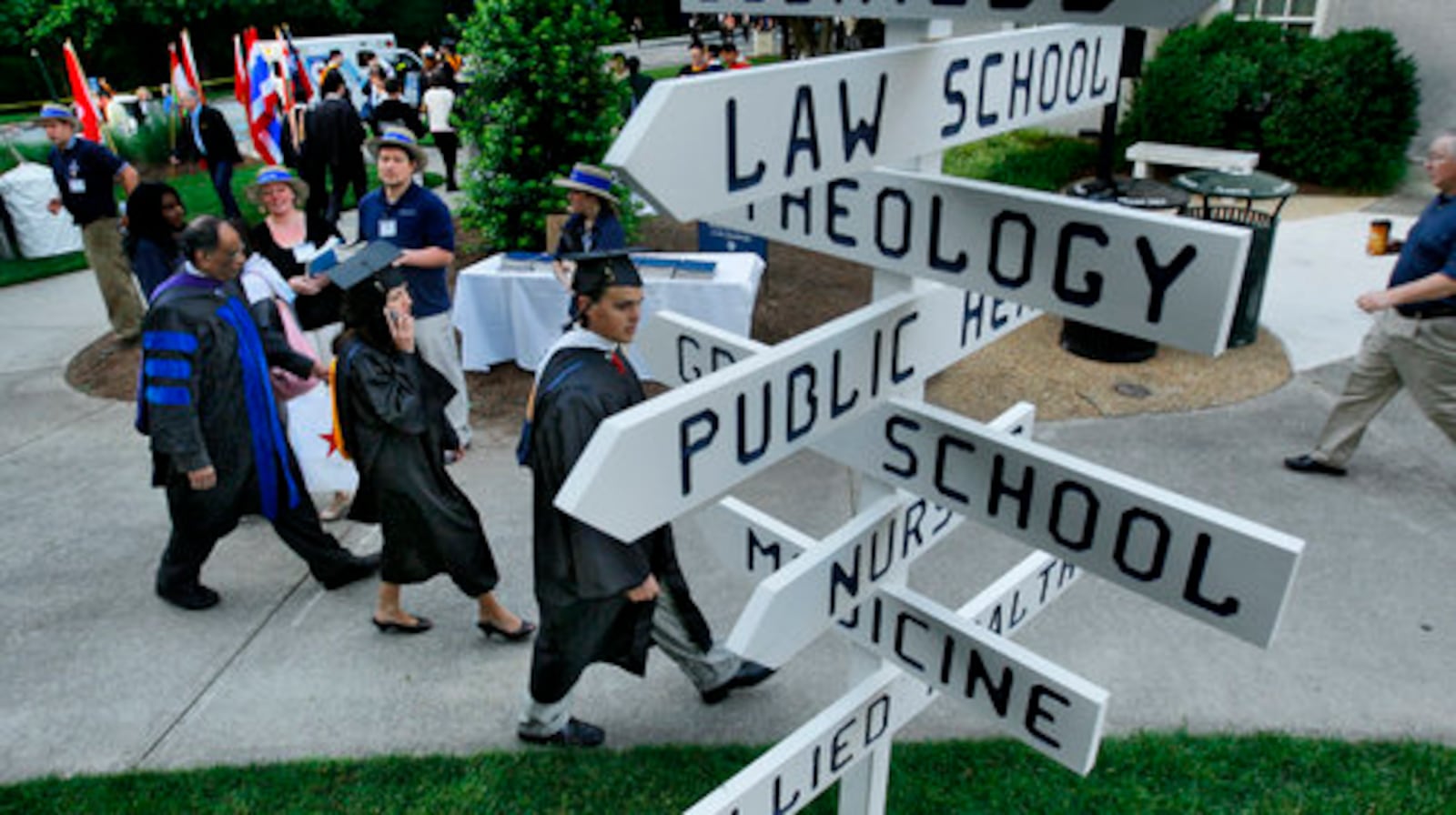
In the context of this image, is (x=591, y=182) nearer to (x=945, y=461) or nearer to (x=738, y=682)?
(x=738, y=682)

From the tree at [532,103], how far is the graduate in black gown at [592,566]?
478 cm

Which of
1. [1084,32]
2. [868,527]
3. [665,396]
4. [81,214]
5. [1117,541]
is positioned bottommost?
[81,214]

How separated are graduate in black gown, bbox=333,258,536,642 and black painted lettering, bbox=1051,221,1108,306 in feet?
9.47

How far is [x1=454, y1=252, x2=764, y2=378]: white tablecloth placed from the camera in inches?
253

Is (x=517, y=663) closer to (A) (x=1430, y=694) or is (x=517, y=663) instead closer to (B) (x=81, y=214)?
(A) (x=1430, y=694)

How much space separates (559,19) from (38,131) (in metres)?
20.6

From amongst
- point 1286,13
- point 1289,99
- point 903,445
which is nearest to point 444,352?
point 903,445

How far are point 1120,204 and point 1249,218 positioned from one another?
1033mm

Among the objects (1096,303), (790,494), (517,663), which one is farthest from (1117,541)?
(790,494)

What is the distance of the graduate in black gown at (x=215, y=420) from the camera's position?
3979 mm

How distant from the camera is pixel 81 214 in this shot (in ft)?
24.9

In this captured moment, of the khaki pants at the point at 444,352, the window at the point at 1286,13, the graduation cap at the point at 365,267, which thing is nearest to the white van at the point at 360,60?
the khaki pants at the point at 444,352

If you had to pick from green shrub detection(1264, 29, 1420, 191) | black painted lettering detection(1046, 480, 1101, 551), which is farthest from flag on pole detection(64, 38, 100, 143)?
green shrub detection(1264, 29, 1420, 191)

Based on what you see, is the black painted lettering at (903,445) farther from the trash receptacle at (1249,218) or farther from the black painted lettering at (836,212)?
the trash receptacle at (1249,218)
